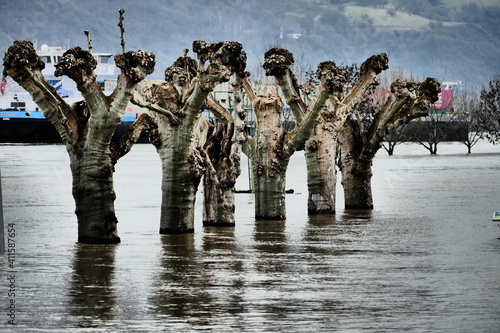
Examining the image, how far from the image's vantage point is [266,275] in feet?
43.2

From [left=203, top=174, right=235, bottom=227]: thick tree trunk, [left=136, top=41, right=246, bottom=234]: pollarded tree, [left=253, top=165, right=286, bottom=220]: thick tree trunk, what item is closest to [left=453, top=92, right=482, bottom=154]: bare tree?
[left=253, top=165, right=286, bottom=220]: thick tree trunk

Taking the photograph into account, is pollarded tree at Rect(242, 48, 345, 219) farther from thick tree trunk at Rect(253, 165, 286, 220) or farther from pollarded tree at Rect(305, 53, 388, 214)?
pollarded tree at Rect(305, 53, 388, 214)

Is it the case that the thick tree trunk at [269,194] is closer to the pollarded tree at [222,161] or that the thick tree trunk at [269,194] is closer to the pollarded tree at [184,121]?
the pollarded tree at [222,161]

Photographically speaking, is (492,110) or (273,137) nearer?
(273,137)

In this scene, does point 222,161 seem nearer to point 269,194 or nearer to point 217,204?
point 217,204

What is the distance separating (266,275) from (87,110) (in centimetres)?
421

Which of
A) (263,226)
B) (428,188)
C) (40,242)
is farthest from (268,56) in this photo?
(428,188)

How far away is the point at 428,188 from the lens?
3712cm

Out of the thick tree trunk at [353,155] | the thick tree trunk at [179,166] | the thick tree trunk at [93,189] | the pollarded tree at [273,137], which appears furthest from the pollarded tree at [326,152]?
the thick tree trunk at [93,189]

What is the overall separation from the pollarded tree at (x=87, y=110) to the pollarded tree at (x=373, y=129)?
29.5 ft

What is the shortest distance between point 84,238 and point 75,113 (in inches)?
75.3

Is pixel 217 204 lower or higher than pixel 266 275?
higher

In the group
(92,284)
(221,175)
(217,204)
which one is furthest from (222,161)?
(92,284)

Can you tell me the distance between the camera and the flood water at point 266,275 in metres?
9.86
